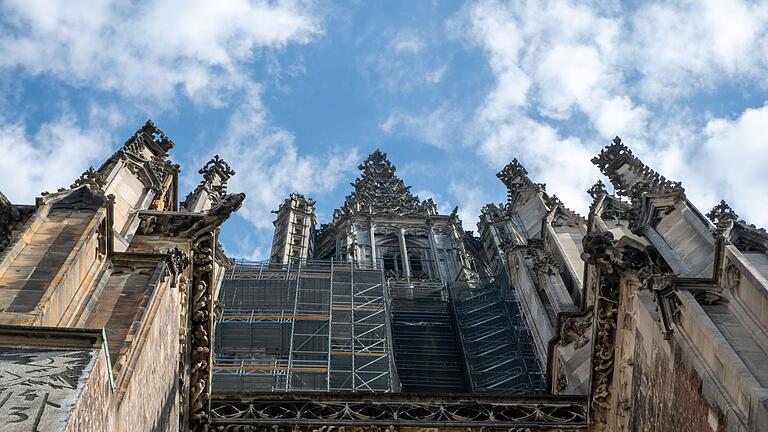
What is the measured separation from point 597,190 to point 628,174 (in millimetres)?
1319

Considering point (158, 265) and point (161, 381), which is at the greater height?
point (158, 265)

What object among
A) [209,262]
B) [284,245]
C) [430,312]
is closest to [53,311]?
[209,262]

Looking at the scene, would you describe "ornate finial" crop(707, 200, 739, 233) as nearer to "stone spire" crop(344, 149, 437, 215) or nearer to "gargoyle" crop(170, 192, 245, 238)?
"gargoyle" crop(170, 192, 245, 238)

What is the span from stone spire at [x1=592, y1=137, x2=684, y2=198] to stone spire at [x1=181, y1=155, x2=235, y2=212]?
27.0ft

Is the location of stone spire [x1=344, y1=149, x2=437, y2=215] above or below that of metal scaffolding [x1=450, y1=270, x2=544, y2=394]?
above

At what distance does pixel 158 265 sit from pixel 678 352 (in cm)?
674

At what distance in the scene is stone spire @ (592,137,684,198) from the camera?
16.2 m

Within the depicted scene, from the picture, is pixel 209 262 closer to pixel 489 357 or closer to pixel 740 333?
pixel 740 333

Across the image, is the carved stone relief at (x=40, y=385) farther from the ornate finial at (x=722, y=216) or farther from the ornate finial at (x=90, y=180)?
the ornate finial at (x=722, y=216)

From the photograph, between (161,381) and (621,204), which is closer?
(161,381)

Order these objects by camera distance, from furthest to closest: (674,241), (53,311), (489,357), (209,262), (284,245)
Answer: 1. (284,245)
2. (489,357)
3. (674,241)
4. (209,262)
5. (53,311)

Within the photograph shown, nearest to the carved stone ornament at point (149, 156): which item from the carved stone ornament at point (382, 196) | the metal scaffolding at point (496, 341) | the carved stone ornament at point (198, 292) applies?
the carved stone ornament at point (198, 292)

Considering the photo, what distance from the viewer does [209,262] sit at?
13625mm

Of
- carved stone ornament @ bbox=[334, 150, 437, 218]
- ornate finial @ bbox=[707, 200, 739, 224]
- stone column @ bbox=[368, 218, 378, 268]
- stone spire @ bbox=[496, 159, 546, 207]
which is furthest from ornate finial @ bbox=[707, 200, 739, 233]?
carved stone ornament @ bbox=[334, 150, 437, 218]
